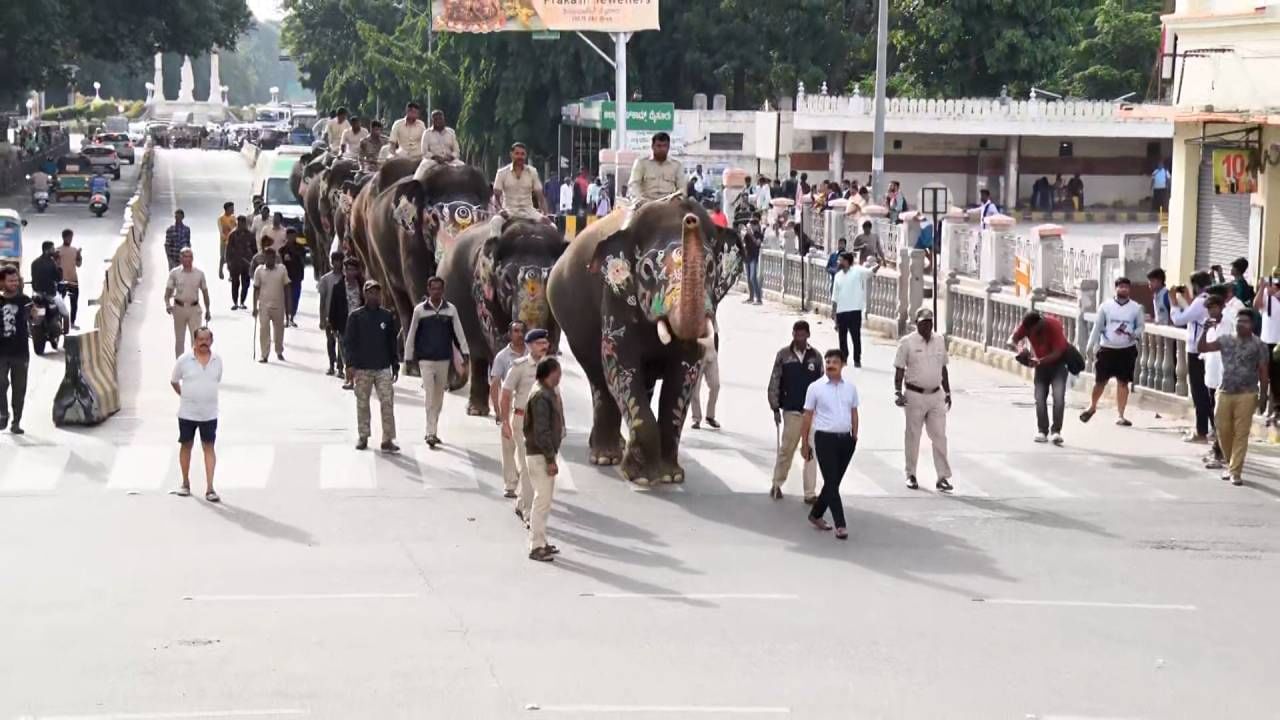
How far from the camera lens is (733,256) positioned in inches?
764

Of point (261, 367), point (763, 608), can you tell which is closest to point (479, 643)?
point (763, 608)

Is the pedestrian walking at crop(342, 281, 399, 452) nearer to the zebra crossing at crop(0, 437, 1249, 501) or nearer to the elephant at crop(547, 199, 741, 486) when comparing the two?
the zebra crossing at crop(0, 437, 1249, 501)

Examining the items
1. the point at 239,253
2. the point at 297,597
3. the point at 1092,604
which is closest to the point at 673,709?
the point at 297,597

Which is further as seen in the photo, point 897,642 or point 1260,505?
point 1260,505

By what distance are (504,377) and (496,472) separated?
80.4 inches

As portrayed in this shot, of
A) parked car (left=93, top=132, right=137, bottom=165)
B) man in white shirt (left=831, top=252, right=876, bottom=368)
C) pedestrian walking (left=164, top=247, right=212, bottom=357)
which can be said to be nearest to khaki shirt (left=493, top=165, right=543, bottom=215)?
pedestrian walking (left=164, top=247, right=212, bottom=357)

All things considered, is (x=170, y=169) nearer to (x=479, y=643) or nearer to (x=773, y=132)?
(x=773, y=132)

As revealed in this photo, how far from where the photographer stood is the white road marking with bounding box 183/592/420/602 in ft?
46.3

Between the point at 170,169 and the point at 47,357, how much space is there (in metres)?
66.3

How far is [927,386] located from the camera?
61.4 feet

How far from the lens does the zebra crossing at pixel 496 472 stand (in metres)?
18.7

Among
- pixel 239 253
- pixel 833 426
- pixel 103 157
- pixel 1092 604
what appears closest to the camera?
pixel 1092 604

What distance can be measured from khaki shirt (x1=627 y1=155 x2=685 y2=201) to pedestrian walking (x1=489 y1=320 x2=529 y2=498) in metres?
2.41

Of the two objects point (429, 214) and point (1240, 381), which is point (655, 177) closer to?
point (1240, 381)
